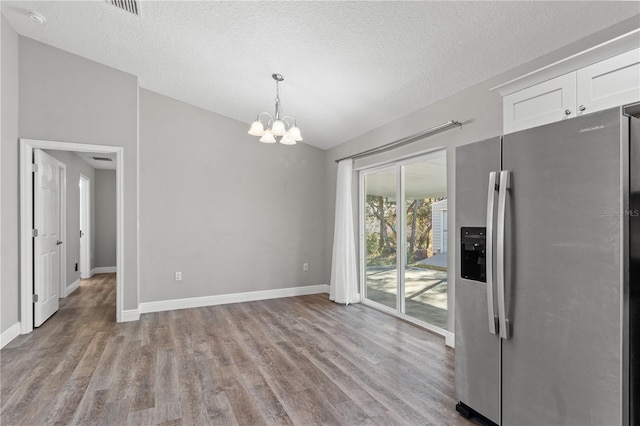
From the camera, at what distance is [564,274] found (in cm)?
162

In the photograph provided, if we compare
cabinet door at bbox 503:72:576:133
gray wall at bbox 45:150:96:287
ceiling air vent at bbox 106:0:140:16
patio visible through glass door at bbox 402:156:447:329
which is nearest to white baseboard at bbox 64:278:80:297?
gray wall at bbox 45:150:96:287

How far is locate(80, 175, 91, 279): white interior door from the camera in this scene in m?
7.07

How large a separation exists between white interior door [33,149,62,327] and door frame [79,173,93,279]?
2.82 meters

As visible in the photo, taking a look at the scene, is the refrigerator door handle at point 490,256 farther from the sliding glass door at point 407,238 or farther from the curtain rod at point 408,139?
the sliding glass door at point 407,238

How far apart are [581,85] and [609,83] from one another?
0.44 ft

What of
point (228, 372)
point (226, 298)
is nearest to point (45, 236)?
point (226, 298)

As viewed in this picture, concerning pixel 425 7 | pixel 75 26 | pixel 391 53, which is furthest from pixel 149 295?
pixel 425 7

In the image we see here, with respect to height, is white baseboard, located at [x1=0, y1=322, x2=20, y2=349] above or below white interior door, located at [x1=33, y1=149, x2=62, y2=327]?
below

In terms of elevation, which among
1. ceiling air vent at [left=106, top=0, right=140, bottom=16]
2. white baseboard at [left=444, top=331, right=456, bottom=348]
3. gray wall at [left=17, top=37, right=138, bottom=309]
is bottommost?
white baseboard at [left=444, top=331, right=456, bottom=348]

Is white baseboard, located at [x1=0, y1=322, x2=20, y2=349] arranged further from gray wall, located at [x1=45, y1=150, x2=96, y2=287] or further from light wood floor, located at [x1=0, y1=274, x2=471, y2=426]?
gray wall, located at [x1=45, y1=150, x2=96, y2=287]

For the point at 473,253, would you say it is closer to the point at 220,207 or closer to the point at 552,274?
the point at 552,274

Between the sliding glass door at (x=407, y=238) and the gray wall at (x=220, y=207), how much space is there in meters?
1.10

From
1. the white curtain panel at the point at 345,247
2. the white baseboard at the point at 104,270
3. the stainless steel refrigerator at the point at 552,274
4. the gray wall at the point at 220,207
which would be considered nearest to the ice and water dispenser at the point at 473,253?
the stainless steel refrigerator at the point at 552,274

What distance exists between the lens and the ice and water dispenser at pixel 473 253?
79.7 inches
